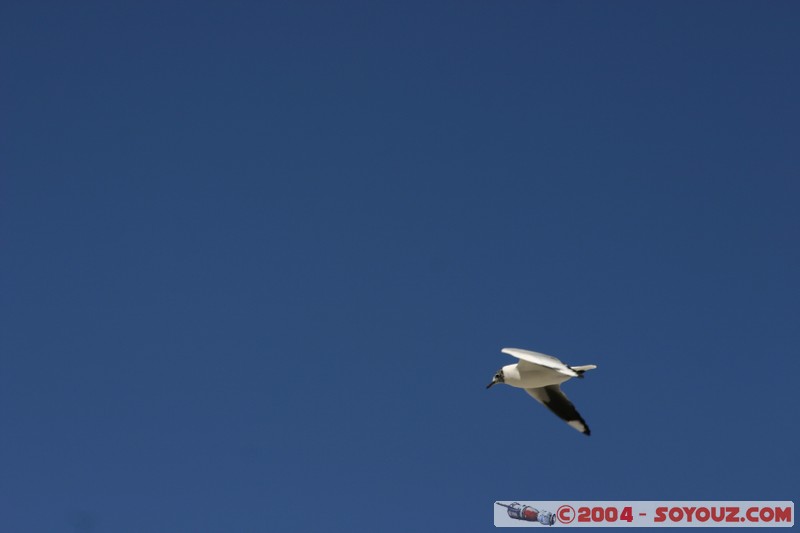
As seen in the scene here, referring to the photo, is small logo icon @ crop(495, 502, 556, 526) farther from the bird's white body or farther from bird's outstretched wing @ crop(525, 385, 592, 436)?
the bird's white body

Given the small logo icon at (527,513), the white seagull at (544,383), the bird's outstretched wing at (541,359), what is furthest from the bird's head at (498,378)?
the small logo icon at (527,513)

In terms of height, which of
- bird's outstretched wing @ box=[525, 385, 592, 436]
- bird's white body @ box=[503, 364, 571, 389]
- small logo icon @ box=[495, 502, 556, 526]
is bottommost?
small logo icon @ box=[495, 502, 556, 526]

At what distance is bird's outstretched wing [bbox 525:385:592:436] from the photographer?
121 ft

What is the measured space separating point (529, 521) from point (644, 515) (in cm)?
427

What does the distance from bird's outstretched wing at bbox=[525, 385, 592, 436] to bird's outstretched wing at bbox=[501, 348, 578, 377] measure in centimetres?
274

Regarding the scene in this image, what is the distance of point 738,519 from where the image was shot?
45.4 metres

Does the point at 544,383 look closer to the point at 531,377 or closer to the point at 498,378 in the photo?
the point at 531,377

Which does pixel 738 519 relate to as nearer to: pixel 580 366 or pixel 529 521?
pixel 529 521

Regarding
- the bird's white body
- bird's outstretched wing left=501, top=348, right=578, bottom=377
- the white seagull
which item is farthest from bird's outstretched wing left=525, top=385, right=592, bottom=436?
bird's outstretched wing left=501, top=348, right=578, bottom=377

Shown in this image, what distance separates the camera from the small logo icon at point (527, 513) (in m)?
46.1

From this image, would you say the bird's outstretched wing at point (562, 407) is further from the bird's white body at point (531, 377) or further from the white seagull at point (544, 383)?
the bird's white body at point (531, 377)

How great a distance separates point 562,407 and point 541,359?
360 centimetres

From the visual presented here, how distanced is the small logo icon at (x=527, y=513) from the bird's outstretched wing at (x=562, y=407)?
10.1m

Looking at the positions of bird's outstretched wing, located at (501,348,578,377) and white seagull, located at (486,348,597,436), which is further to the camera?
white seagull, located at (486,348,597,436)
